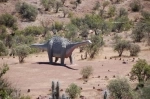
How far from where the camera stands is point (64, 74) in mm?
22375

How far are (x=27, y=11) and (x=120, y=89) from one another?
34611mm

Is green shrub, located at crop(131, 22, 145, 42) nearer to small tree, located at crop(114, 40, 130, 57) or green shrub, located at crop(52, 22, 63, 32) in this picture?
small tree, located at crop(114, 40, 130, 57)

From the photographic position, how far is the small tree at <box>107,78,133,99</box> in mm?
15555

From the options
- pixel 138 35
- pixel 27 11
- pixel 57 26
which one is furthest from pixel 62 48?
pixel 27 11

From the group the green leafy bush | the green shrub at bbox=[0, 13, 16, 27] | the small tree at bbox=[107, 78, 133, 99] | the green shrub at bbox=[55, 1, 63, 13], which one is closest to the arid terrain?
the small tree at bbox=[107, 78, 133, 99]

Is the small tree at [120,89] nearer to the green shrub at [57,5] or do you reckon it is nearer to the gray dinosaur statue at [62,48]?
the gray dinosaur statue at [62,48]

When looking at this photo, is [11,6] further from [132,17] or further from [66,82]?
[66,82]

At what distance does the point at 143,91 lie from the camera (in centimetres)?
1370

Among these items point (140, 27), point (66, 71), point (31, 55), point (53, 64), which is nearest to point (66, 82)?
point (66, 71)

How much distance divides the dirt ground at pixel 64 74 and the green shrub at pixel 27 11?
2047 cm

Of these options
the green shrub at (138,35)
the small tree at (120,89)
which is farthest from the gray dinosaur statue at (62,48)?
the green shrub at (138,35)

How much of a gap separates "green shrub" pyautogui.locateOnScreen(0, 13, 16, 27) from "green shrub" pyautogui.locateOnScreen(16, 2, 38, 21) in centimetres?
294

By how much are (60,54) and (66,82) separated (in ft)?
16.4

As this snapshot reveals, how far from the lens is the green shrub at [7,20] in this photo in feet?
151
